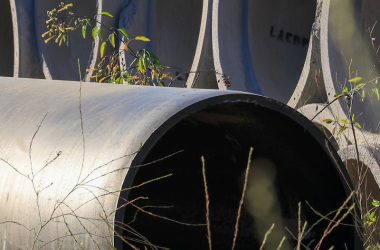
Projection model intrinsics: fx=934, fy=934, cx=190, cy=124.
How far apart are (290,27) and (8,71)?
379 centimetres

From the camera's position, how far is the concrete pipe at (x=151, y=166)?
7.36 feet

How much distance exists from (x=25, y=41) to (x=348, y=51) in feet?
10.7

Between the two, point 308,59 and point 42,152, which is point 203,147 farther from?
point 308,59

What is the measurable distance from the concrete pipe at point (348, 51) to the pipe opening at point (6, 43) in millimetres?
4797

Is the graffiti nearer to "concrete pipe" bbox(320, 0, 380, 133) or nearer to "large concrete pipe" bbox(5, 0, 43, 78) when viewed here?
"concrete pipe" bbox(320, 0, 380, 133)

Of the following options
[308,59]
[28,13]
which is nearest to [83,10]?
[28,13]

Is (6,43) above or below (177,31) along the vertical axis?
below

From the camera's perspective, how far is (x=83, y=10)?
7457 millimetres

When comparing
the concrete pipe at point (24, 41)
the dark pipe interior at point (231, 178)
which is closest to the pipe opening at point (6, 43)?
the concrete pipe at point (24, 41)

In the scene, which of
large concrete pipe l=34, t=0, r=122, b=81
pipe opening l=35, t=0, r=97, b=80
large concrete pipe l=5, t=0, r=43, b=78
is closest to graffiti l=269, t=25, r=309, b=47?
large concrete pipe l=34, t=0, r=122, b=81

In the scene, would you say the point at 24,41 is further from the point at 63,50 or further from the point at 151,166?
the point at 151,166

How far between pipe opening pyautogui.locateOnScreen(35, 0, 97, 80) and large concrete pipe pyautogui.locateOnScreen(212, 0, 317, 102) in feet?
5.65

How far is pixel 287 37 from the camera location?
5.74 meters

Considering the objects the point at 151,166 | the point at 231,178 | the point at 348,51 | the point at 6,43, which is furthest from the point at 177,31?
the point at 231,178
